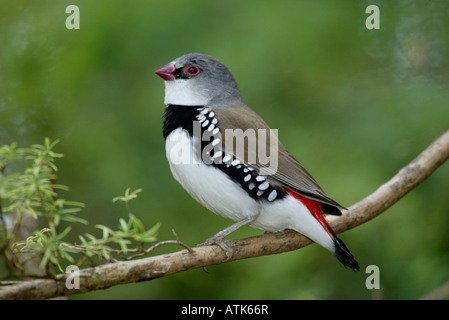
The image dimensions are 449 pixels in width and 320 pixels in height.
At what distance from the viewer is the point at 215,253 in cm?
275

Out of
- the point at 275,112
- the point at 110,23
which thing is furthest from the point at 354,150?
the point at 110,23

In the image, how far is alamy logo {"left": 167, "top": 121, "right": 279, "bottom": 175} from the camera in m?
2.90

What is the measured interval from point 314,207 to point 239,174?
0.47 metres

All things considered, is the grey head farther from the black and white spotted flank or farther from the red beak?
the black and white spotted flank

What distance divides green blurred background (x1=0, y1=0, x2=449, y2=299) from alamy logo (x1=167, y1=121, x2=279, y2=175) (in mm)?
1204

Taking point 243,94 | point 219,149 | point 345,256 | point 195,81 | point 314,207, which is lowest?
point 345,256

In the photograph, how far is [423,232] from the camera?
392cm

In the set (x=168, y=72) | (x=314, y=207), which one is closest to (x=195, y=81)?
(x=168, y=72)

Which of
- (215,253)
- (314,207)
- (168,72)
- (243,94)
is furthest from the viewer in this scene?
(243,94)

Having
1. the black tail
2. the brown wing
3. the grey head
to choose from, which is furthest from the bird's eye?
the black tail

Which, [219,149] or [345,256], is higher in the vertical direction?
[219,149]

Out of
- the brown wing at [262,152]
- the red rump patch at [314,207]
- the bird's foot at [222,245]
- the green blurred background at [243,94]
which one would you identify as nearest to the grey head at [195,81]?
the brown wing at [262,152]

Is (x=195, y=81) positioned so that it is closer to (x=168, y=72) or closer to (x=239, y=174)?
(x=168, y=72)

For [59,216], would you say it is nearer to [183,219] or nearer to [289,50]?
[183,219]
